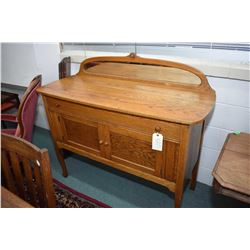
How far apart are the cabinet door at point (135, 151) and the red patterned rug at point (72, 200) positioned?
1.53 ft

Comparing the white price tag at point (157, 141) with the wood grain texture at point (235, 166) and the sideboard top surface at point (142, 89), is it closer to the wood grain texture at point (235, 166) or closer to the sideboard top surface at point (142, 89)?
the sideboard top surface at point (142, 89)

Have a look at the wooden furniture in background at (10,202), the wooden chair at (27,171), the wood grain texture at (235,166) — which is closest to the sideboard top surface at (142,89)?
the wood grain texture at (235,166)

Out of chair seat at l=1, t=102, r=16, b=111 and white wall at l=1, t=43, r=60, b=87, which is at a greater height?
white wall at l=1, t=43, r=60, b=87

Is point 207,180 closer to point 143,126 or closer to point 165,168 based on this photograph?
point 165,168

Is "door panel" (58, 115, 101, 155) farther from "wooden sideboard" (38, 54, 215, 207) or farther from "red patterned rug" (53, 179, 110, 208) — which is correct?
"red patterned rug" (53, 179, 110, 208)

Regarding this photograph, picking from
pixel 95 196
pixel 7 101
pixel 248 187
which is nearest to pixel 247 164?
pixel 248 187

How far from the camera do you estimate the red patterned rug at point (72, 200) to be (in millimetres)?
1565

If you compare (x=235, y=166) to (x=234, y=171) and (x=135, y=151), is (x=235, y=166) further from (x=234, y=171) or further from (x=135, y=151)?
(x=135, y=151)

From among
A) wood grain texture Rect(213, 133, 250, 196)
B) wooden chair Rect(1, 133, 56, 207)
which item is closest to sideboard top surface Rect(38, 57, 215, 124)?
wood grain texture Rect(213, 133, 250, 196)

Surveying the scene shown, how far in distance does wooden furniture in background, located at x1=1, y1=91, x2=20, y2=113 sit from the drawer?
891 mm

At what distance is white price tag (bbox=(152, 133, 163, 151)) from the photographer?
1070mm

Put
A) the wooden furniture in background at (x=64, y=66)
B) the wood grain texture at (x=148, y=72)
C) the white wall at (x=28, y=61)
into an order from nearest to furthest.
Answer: the wood grain texture at (x=148, y=72), the wooden furniture in background at (x=64, y=66), the white wall at (x=28, y=61)

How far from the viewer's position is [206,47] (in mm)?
1290
